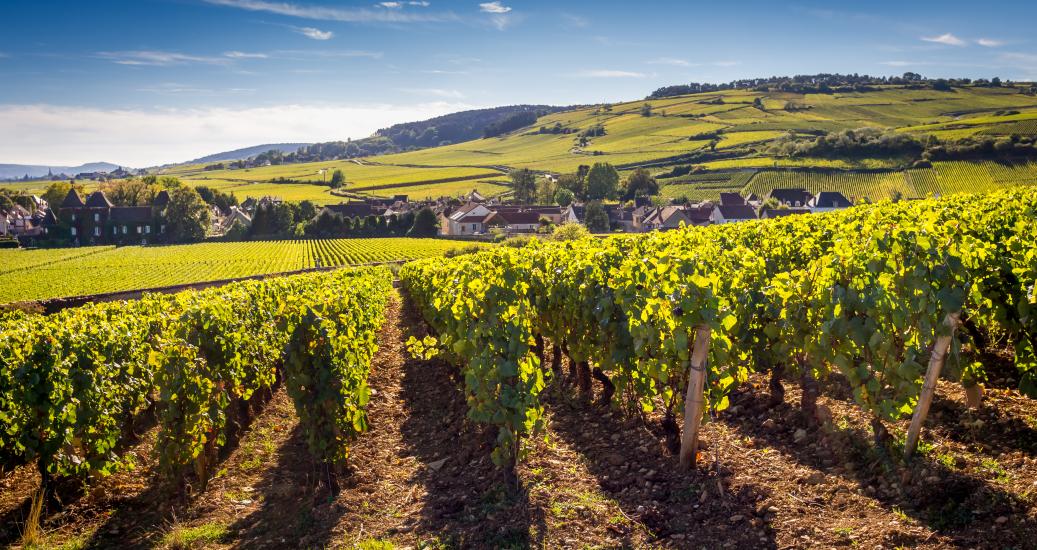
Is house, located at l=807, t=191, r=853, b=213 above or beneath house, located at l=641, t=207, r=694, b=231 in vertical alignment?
above

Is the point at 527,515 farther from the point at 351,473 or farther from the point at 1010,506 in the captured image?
the point at 1010,506

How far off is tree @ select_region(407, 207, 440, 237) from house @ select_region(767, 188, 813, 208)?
52630mm

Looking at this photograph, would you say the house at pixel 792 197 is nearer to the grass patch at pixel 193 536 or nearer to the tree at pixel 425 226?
the tree at pixel 425 226

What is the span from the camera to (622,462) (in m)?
8.29

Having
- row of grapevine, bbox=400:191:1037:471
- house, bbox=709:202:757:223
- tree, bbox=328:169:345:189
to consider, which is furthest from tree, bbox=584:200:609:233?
tree, bbox=328:169:345:189

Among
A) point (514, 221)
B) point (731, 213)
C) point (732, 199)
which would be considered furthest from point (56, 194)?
point (732, 199)

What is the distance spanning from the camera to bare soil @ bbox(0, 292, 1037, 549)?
5.93 m

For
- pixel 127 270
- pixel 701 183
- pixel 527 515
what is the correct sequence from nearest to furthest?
pixel 527 515, pixel 127 270, pixel 701 183

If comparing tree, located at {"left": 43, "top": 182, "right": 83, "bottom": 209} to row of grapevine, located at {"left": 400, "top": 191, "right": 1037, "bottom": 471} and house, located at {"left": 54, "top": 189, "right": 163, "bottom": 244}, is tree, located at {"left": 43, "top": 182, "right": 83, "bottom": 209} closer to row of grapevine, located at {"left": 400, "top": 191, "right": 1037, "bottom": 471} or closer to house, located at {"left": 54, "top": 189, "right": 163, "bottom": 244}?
house, located at {"left": 54, "top": 189, "right": 163, "bottom": 244}

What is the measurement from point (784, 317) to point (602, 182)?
117 meters

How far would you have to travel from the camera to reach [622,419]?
10023mm

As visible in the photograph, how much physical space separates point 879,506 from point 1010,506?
1.04m

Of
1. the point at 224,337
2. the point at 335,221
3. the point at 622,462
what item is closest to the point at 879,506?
the point at 622,462

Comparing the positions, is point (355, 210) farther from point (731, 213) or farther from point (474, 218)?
point (731, 213)
